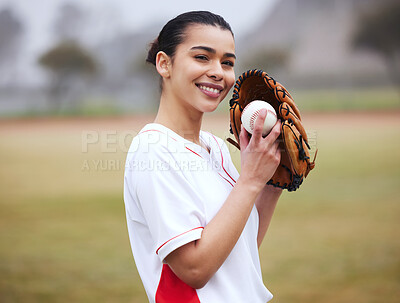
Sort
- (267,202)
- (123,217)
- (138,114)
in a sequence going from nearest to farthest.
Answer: (267,202) → (123,217) → (138,114)

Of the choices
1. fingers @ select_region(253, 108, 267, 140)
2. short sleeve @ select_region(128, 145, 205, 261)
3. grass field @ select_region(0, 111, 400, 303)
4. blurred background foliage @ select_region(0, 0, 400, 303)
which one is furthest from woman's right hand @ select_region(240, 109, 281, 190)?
blurred background foliage @ select_region(0, 0, 400, 303)

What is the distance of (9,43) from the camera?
4.84 metres

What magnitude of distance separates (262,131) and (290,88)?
431 centimetres

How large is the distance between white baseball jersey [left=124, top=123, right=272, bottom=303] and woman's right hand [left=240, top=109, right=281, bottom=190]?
92 millimetres

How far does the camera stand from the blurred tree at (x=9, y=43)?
4816 mm

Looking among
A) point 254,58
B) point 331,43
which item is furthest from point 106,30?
point 331,43

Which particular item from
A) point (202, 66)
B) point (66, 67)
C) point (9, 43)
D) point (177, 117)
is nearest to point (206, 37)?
point (202, 66)

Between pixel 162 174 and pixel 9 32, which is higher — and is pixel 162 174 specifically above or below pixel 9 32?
below

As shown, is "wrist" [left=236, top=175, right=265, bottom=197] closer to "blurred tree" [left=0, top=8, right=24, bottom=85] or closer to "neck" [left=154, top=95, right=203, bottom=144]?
"neck" [left=154, top=95, right=203, bottom=144]

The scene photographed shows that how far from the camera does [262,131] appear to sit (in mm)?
890

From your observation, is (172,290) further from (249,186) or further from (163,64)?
(163,64)

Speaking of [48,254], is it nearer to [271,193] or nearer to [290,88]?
[271,193]

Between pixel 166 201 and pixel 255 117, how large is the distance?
0.94ft

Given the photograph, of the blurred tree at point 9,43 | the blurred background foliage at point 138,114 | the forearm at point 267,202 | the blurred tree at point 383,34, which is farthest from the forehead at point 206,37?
the blurred tree at point 9,43
